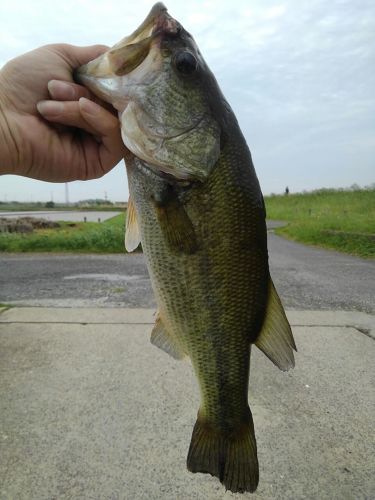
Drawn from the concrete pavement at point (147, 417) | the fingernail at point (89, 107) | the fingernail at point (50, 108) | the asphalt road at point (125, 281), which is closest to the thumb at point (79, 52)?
the fingernail at point (50, 108)

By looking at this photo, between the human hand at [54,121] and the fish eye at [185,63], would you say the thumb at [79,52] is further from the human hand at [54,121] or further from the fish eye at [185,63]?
the fish eye at [185,63]

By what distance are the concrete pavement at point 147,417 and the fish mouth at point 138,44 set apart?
7.98 feet

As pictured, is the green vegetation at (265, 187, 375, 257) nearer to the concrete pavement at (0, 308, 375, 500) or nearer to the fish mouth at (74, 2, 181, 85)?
the concrete pavement at (0, 308, 375, 500)

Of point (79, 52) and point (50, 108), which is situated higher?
point (79, 52)

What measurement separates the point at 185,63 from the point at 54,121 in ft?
2.07

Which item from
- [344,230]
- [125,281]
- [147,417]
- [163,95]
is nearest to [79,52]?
[163,95]

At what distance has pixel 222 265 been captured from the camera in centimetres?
171

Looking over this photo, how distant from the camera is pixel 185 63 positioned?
1576 millimetres

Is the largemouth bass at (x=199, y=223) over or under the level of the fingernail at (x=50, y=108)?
under

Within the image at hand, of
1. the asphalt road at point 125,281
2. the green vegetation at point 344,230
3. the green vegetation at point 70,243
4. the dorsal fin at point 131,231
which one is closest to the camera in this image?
the dorsal fin at point 131,231

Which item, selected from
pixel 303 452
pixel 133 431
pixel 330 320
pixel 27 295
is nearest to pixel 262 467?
pixel 303 452

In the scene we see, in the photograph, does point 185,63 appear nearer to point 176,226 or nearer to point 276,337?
point 176,226

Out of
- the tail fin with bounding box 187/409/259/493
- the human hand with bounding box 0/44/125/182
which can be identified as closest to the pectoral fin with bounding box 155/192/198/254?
the human hand with bounding box 0/44/125/182

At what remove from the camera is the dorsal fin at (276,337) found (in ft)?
5.78
